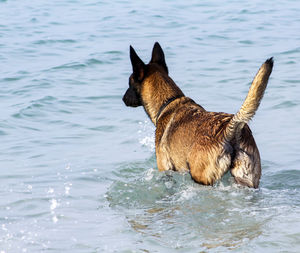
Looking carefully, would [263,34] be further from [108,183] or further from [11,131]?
[108,183]

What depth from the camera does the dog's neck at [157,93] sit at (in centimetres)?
703

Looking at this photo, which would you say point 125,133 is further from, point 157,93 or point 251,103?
point 251,103

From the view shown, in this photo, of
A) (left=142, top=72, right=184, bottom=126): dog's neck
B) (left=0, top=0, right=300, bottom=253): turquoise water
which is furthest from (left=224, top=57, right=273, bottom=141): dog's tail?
(left=142, top=72, right=184, bottom=126): dog's neck

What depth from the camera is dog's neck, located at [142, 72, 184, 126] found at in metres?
7.03

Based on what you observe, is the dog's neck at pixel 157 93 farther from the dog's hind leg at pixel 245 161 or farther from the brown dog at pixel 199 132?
the dog's hind leg at pixel 245 161

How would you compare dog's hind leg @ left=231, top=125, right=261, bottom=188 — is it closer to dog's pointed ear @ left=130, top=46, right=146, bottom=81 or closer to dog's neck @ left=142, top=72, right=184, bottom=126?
dog's neck @ left=142, top=72, right=184, bottom=126

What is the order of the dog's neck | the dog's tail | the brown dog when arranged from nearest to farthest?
the dog's tail → the brown dog → the dog's neck

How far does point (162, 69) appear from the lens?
739 centimetres

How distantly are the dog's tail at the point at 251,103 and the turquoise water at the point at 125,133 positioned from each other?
Answer: 606mm

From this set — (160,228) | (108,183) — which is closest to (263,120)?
(108,183)

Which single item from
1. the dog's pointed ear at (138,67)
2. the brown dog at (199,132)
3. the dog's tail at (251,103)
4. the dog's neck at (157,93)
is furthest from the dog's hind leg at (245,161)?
the dog's pointed ear at (138,67)

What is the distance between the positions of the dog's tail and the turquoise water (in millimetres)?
606

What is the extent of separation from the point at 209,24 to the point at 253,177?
13.4m

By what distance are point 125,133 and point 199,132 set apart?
376 cm
